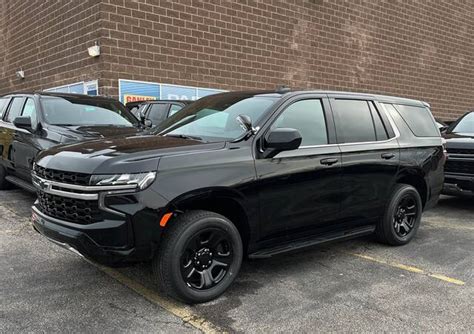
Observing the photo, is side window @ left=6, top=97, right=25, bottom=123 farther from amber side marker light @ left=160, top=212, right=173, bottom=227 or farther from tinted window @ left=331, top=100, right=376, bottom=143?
tinted window @ left=331, top=100, right=376, bottom=143

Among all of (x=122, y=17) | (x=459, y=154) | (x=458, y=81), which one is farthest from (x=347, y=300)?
(x=458, y=81)

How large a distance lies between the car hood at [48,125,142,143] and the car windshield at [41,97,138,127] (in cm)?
25

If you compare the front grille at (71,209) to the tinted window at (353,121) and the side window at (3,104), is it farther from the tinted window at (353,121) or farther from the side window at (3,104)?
the side window at (3,104)

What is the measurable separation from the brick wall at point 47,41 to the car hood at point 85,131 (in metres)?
4.54

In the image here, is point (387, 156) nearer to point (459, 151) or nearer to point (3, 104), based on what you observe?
point (459, 151)

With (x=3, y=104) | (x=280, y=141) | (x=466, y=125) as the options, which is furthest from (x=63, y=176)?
(x=466, y=125)

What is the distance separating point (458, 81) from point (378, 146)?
18.6 metres

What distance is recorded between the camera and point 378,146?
5242 millimetres

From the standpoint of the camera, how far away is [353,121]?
513 centimetres

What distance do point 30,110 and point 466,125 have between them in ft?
25.7

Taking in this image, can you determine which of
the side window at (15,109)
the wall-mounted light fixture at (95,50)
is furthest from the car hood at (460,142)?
the wall-mounted light fixture at (95,50)

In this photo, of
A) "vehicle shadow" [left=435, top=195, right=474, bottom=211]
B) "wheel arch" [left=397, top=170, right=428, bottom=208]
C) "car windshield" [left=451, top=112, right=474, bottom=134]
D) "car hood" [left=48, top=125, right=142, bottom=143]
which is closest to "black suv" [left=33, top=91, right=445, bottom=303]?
"wheel arch" [left=397, top=170, right=428, bottom=208]

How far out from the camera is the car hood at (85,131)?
6156mm

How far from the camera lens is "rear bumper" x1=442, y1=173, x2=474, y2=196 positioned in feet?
24.5
